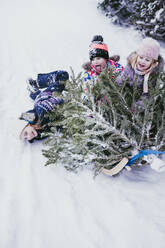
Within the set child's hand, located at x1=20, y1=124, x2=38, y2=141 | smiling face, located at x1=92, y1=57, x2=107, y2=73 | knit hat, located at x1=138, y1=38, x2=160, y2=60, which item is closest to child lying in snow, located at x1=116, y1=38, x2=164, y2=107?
knit hat, located at x1=138, y1=38, x2=160, y2=60

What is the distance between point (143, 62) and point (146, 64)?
0.03 metres

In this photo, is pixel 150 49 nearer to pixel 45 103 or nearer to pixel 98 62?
pixel 98 62

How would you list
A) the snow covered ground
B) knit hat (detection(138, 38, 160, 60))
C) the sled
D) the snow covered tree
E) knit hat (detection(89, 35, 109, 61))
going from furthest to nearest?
the snow covered tree < knit hat (detection(89, 35, 109, 61)) < knit hat (detection(138, 38, 160, 60)) < the sled < the snow covered ground

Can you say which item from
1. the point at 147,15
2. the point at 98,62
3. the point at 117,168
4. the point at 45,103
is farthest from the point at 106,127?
the point at 147,15

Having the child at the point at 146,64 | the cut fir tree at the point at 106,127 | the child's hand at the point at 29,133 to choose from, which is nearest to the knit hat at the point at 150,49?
the child at the point at 146,64

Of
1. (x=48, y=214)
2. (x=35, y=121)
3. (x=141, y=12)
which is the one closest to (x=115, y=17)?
(x=141, y=12)

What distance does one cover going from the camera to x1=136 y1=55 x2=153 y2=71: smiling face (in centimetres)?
169

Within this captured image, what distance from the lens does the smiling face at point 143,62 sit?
1691 mm

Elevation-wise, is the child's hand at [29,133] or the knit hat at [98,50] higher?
the knit hat at [98,50]

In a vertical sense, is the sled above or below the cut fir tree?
below

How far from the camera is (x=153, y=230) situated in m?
1.36

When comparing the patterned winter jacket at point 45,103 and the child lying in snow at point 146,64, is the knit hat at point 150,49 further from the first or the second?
the patterned winter jacket at point 45,103

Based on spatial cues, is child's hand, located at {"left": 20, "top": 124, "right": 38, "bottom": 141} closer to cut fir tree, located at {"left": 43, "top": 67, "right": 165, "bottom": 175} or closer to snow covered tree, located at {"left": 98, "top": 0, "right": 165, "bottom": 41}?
cut fir tree, located at {"left": 43, "top": 67, "right": 165, "bottom": 175}

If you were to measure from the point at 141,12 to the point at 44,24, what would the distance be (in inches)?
116
